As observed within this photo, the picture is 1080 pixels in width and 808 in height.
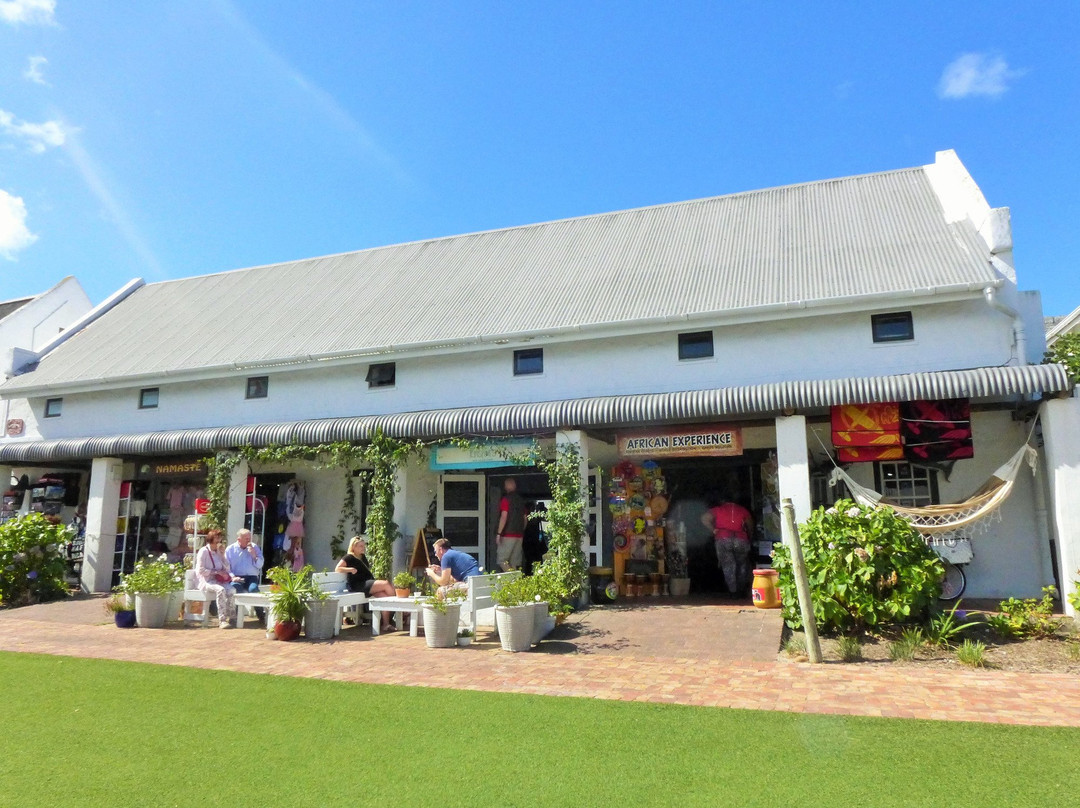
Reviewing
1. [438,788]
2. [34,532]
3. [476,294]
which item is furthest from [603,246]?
[438,788]

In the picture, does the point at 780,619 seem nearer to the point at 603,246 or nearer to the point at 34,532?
the point at 603,246

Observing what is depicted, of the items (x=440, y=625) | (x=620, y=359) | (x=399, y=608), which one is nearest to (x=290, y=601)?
(x=399, y=608)

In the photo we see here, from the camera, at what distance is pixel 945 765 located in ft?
15.9

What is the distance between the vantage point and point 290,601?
32.6ft

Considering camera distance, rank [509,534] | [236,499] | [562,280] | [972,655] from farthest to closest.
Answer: [562,280]
[236,499]
[509,534]
[972,655]

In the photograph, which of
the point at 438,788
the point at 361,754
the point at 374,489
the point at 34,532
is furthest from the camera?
the point at 34,532

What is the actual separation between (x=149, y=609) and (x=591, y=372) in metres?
7.77

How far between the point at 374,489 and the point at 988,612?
9.39 metres

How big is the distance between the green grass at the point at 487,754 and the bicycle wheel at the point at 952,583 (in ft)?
21.8

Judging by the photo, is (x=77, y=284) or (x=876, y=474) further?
(x=77, y=284)

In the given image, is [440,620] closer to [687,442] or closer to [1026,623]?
[687,442]

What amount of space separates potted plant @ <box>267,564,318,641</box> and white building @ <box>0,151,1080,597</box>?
12.0 ft

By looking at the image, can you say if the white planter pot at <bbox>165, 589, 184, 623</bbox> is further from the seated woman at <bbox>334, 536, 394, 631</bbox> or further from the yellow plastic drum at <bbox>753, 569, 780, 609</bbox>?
the yellow plastic drum at <bbox>753, 569, 780, 609</bbox>

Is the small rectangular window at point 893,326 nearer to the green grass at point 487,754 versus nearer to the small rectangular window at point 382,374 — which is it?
the green grass at point 487,754
